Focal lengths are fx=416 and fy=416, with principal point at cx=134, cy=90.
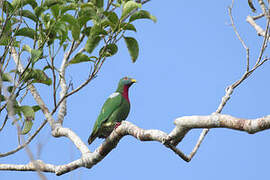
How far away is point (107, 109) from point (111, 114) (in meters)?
0.08

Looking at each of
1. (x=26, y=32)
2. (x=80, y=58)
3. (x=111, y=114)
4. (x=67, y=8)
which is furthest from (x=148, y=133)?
(x=111, y=114)

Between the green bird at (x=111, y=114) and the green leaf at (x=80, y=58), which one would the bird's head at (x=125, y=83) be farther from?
the green leaf at (x=80, y=58)

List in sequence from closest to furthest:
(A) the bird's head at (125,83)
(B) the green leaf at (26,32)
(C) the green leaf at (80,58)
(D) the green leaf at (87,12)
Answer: (D) the green leaf at (87,12) → (B) the green leaf at (26,32) → (C) the green leaf at (80,58) → (A) the bird's head at (125,83)

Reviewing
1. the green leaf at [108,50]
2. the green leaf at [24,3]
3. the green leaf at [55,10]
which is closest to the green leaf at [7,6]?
the green leaf at [24,3]

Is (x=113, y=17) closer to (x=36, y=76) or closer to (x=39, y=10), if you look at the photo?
(x=39, y=10)

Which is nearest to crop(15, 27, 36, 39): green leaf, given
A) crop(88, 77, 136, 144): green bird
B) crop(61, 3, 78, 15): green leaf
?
crop(61, 3, 78, 15): green leaf

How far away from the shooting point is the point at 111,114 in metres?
5.11

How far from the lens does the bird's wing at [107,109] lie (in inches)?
197

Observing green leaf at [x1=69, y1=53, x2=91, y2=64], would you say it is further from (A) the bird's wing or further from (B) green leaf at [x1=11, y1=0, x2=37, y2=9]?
(A) the bird's wing

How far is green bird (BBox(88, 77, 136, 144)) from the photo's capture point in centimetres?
502

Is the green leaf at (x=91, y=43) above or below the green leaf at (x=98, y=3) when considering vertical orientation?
below

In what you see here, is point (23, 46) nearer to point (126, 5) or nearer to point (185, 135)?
point (126, 5)

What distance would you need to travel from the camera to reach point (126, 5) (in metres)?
3.18

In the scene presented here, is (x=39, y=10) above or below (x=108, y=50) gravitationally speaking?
above
